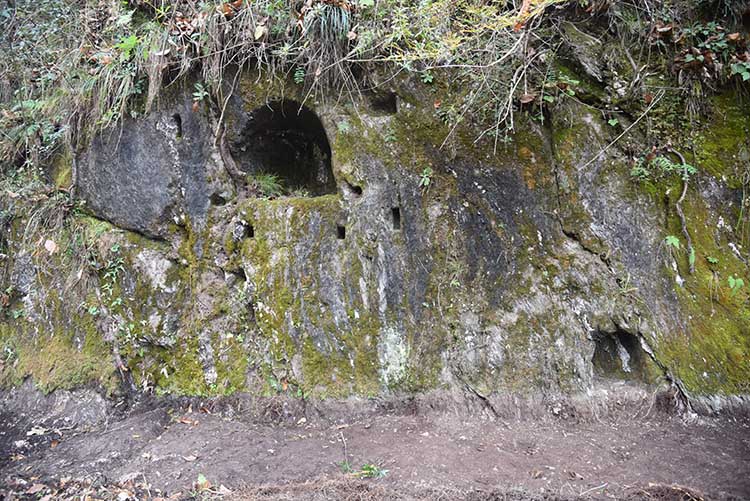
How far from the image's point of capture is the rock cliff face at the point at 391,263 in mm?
4293

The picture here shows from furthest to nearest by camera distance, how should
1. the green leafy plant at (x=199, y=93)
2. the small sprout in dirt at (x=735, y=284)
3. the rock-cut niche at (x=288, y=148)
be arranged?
the rock-cut niche at (x=288, y=148), the green leafy plant at (x=199, y=93), the small sprout in dirt at (x=735, y=284)

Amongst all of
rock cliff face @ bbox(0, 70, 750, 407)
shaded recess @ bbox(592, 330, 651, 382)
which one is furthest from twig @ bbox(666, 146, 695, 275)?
shaded recess @ bbox(592, 330, 651, 382)

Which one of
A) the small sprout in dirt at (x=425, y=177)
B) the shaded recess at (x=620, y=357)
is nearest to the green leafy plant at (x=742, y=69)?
the shaded recess at (x=620, y=357)

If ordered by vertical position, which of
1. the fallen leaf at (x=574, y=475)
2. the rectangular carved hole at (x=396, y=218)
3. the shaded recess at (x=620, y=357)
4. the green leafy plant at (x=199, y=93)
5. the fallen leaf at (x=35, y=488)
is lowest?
the fallen leaf at (x=35, y=488)

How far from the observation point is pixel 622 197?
4441mm

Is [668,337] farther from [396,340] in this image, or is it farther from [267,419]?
[267,419]

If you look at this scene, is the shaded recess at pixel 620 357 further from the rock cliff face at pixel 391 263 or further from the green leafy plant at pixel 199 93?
the green leafy plant at pixel 199 93

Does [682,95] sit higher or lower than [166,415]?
higher

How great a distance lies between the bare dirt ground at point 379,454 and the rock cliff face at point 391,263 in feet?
0.90

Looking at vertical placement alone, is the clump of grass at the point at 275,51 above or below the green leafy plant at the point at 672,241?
above

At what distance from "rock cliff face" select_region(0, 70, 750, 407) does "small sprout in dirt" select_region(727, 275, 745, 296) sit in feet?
0.15

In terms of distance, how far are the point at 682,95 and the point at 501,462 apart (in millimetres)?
3931

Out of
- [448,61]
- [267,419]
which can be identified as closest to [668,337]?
[448,61]

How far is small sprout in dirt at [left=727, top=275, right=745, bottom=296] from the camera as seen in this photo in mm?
4164
